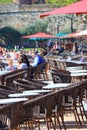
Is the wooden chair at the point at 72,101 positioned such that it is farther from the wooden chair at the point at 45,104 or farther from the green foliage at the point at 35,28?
the green foliage at the point at 35,28

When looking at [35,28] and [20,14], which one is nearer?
[35,28]

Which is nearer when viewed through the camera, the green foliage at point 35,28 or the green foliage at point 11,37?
the green foliage at point 35,28

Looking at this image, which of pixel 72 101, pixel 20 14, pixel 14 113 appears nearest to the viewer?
pixel 14 113

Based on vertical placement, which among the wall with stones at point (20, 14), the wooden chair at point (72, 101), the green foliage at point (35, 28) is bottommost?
the wooden chair at point (72, 101)

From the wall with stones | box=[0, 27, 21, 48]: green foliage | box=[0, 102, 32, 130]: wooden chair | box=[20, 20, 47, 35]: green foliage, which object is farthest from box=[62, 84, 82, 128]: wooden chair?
the wall with stones

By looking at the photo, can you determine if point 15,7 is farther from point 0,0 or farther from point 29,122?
point 29,122

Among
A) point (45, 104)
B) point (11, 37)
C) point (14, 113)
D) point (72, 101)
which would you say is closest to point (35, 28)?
point (11, 37)

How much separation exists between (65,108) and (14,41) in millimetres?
60643

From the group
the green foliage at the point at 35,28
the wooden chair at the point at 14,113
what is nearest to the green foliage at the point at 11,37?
the green foliage at the point at 35,28

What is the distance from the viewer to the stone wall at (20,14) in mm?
75375

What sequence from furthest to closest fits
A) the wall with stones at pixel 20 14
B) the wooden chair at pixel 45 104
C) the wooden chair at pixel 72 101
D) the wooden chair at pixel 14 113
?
the wall with stones at pixel 20 14 < the wooden chair at pixel 72 101 < the wooden chair at pixel 45 104 < the wooden chair at pixel 14 113

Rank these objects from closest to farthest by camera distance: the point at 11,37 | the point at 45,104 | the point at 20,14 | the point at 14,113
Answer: the point at 14,113, the point at 45,104, the point at 11,37, the point at 20,14

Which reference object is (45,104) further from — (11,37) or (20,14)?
(20,14)

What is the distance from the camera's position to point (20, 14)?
249ft
